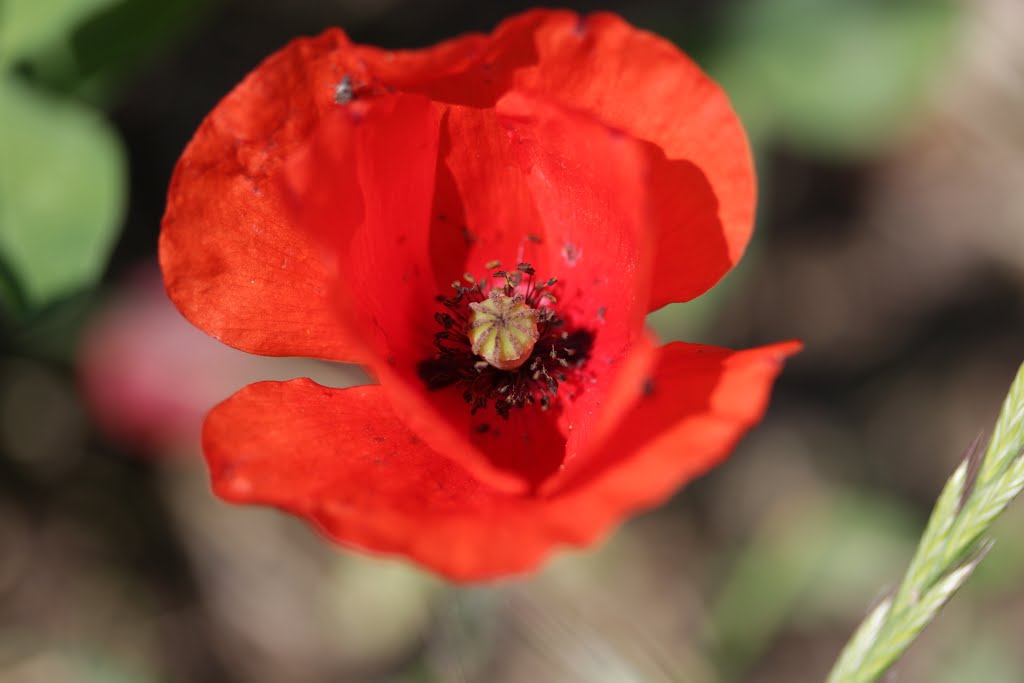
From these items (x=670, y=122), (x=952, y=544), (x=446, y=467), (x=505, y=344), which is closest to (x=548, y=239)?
(x=505, y=344)

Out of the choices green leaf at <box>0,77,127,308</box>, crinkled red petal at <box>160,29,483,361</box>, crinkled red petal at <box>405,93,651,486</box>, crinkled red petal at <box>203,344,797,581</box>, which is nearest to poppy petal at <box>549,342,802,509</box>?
crinkled red petal at <box>203,344,797,581</box>

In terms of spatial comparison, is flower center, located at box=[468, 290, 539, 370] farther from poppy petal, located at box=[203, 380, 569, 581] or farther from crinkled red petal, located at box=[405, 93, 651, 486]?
poppy petal, located at box=[203, 380, 569, 581]

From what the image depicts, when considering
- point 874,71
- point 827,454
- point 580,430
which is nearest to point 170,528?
point 580,430

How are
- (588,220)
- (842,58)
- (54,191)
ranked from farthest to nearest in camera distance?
(842,58)
(54,191)
(588,220)

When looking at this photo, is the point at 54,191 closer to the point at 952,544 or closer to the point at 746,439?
the point at 952,544

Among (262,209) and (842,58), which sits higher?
(842,58)

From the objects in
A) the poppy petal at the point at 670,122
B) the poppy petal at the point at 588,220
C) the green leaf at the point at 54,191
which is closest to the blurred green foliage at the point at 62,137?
the green leaf at the point at 54,191
